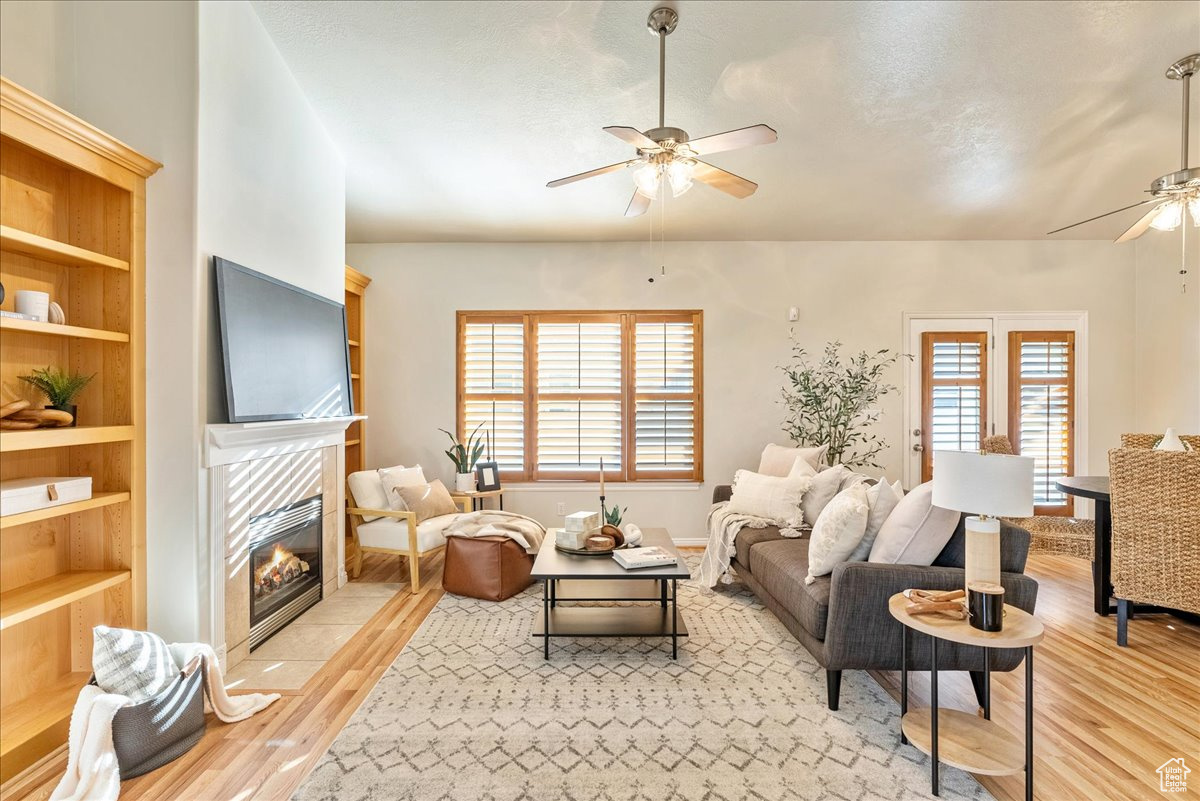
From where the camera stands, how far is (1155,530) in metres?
2.96

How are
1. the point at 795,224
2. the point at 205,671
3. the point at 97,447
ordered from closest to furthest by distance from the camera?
the point at 205,671
the point at 97,447
the point at 795,224

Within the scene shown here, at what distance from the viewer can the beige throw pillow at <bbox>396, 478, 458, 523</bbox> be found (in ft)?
13.7

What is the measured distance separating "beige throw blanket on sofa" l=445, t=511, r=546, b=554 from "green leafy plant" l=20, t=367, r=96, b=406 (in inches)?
86.2

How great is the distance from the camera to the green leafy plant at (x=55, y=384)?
223 centimetres

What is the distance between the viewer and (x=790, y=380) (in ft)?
17.5

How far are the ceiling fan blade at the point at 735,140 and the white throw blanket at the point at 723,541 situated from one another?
2390 millimetres

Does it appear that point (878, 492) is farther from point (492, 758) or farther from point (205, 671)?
point (205, 671)

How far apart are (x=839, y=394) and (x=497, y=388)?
3117mm

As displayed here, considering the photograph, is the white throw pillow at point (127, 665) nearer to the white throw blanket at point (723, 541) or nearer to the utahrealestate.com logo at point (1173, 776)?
the white throw blanket at point (723, 541)

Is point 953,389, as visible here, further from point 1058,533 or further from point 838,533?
point 838,533

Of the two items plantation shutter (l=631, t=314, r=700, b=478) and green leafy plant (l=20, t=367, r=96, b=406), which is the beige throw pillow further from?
green leafy plant (l=20, t=367, r=96, b=406)

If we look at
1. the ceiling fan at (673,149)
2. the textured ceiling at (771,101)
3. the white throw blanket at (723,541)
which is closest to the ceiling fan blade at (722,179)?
the ceiling fan at (673,149)

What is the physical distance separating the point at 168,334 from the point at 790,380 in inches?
183

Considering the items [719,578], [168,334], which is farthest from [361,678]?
[719,578]
